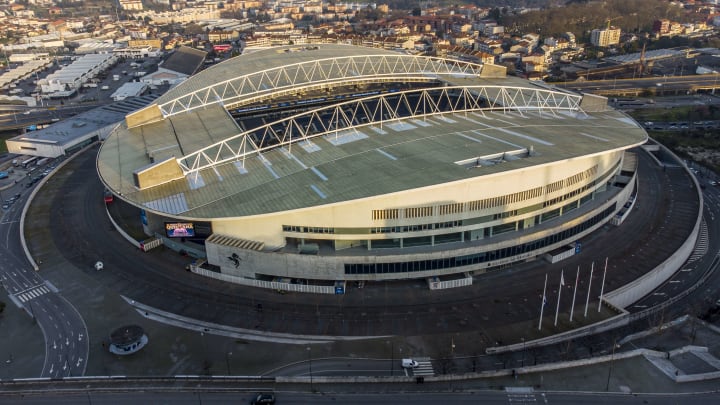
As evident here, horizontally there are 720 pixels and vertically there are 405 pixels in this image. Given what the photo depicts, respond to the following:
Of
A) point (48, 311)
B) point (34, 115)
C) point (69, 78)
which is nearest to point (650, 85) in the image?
point (48, 311)

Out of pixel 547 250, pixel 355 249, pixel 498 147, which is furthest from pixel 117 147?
pixel 547 250

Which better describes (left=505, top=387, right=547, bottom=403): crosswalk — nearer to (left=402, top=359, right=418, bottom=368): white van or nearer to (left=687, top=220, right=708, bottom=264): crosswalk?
(left=402, top=359, right=418, bottom=368): white van

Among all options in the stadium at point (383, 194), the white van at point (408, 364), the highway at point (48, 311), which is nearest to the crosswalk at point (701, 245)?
the stadium at point (383, 194)

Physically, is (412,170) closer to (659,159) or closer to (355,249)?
(355,249)

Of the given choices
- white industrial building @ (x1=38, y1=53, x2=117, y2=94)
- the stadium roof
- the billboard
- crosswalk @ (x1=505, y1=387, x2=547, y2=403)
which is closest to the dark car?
crosswalk @ (x1=505, y1=387, x2=547, y2=403)

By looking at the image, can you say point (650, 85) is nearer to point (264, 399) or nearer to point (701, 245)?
point (701, 245)
